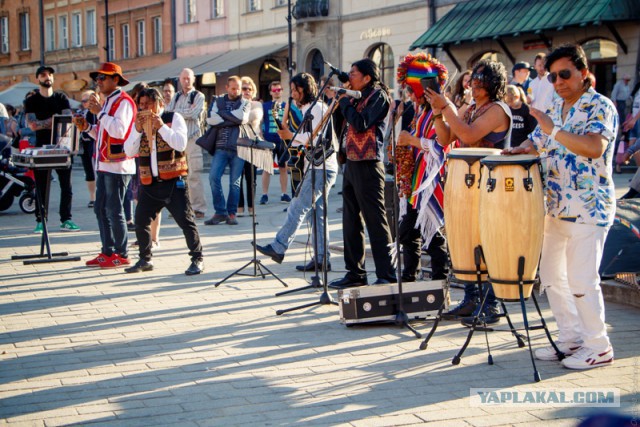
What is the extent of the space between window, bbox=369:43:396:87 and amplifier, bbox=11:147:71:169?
2282 cm

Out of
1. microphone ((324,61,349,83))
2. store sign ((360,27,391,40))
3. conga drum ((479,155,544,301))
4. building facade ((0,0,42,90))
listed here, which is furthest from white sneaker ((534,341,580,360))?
building facade ((0,0,42,90))

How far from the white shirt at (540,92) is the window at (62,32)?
150 feet

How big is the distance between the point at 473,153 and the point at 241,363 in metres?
1.97

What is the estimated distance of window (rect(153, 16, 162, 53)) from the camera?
46344mm

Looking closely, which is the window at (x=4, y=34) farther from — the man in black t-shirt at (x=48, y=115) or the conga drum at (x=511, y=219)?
the conga drum at (x=511, y=219)

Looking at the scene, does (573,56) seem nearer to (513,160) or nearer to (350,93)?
(513,160)

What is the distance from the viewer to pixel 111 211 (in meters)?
10.2

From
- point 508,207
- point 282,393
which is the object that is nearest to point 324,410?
point 282,393

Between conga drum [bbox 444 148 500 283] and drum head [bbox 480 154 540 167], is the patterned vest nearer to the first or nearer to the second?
conga drum [bbox 444 148 500 283]

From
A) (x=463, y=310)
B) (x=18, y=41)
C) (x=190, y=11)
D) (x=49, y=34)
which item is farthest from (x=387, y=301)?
(x=18, y=41)

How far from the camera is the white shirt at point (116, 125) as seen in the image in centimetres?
988

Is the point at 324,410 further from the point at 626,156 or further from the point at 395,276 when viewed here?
the point at 626,156

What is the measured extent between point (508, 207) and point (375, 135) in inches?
92.4
